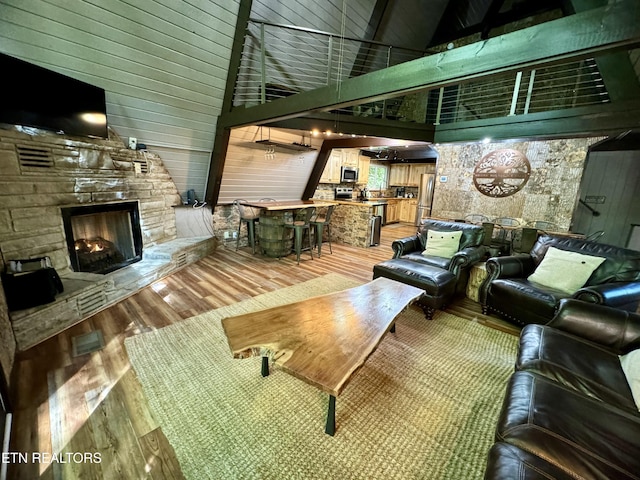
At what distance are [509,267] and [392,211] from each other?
20.7ft

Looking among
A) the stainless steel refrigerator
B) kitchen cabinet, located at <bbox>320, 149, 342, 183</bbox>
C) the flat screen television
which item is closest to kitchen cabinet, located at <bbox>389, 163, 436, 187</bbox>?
the stainless steel refrigerator

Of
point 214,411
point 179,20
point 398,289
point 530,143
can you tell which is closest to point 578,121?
point 530,143

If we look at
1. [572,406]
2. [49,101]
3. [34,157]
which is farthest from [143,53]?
[572,406]

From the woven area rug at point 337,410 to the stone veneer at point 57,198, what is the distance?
765 millimetres

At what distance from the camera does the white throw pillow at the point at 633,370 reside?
1.19 meters

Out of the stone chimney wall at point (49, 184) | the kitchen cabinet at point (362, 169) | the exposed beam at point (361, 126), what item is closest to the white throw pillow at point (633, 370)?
the stone chimney wall at point (49, 184)

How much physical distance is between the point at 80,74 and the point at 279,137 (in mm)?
2801

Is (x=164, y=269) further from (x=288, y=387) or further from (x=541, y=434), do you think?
(x=541, y=434)

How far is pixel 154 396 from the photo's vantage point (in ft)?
5.36

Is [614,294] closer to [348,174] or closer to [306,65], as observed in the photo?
[306,65]

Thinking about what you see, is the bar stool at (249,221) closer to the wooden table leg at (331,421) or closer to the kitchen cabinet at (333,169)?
the kitchen cabinet at (333,169)

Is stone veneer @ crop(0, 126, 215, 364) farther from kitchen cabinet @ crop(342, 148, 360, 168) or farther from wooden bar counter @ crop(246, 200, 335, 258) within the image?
kitchen cabinet @ crop(342, 148, 360, 168)

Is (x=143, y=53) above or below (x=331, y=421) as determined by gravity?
above

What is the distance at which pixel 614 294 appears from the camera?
6.56 feet
